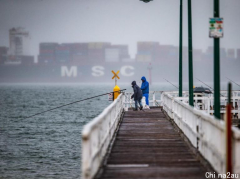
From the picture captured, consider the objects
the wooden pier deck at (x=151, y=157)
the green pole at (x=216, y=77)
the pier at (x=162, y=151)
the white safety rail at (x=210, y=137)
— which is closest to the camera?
the white safety rail at (x=210, y=137)

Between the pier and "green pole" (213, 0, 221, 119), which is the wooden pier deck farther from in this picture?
"green pole" (213, 0, 221, 119)

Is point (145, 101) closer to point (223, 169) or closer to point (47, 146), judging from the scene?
point (47, 146)

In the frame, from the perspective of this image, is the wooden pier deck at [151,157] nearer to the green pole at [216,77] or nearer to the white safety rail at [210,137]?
the white safety rail at [210,137]

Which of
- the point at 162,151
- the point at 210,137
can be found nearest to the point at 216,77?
the point at 210,137

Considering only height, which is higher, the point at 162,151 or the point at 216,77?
the point at 216,77

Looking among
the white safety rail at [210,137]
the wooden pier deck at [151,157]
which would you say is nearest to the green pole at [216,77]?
the white safety rail at [210,137]

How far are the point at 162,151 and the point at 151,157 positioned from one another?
3.04 feet

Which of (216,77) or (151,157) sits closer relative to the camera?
(216,77)

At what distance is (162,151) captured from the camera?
11.7m

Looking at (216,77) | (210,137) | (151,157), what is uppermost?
(216,77)

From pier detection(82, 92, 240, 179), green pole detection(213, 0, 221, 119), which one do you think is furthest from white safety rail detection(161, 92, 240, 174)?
green pole detection(213, 0, 221, 119)

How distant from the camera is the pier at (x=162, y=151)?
26.6 feet

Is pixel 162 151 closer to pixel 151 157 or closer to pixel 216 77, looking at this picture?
pixel 151 157

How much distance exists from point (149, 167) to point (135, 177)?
1.02 m
